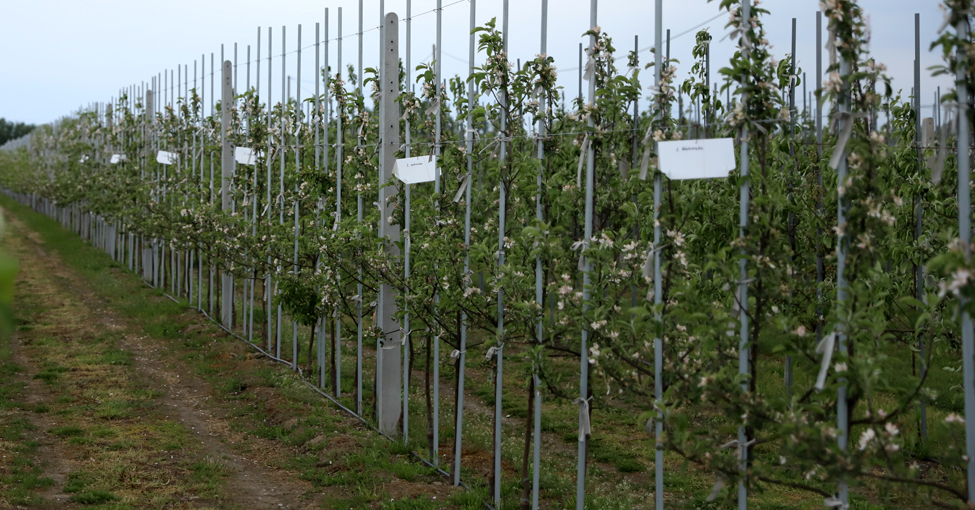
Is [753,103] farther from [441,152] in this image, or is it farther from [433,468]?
[433,468]

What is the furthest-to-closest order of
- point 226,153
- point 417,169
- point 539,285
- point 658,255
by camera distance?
point 226,153 < point 417,169 < point 539,285 < point 658,255

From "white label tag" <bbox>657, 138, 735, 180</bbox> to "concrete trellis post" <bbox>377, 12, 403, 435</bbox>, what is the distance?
3.95 metres

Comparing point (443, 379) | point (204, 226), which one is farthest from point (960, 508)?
point (204, 226)

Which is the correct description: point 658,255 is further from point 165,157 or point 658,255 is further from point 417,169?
point 165,157

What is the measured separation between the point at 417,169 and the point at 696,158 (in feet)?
10.4

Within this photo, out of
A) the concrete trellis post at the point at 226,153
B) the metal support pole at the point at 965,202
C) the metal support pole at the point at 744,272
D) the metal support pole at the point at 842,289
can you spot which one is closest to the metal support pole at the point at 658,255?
the metal support pole at the point at 744,272

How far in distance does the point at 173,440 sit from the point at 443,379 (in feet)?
11.9

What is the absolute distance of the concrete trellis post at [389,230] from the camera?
7832 millimetres

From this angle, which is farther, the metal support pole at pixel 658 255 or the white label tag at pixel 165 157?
the white label tag at pixel 165 157

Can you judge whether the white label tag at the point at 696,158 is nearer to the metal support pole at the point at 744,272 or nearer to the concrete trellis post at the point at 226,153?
the metal support pole at the point at 744,272

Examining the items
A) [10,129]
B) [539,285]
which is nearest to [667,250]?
[539,285]

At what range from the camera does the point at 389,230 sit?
26.0 feet

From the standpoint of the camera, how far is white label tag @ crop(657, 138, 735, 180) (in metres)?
3.94

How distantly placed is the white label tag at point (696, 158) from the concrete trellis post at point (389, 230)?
13.0ft
